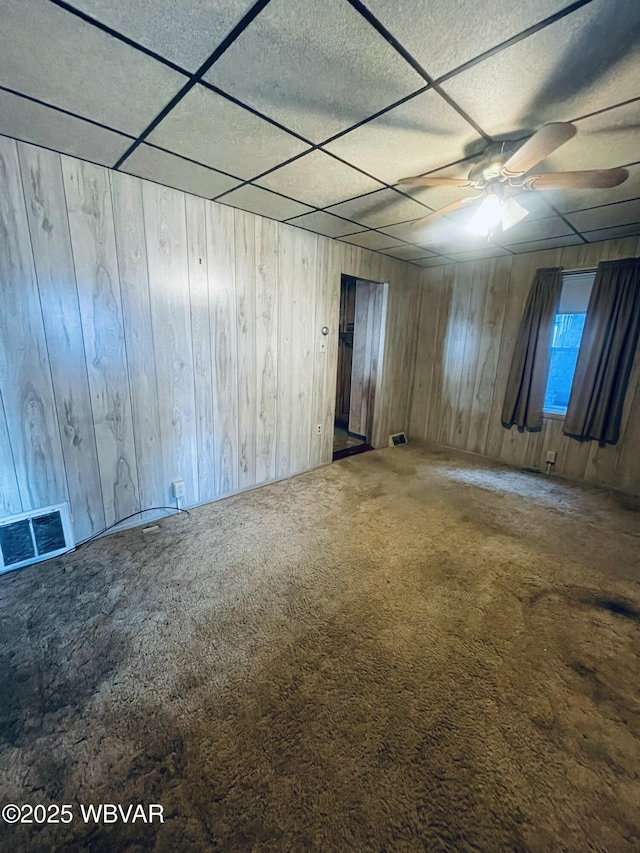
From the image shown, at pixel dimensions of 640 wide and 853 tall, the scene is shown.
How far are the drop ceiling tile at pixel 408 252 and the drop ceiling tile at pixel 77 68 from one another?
9.31 ft

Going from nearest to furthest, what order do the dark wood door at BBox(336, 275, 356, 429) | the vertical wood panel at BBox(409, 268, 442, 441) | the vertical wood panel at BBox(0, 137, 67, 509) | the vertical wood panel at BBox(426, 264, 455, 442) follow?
the vertical wood panel at BBox(0, 137, 67, 509) < the vertical wood panel at BBox(426, 264, 455, 442) < the vertical wood panel at BBox(409, 268, 442, 441) < the dark wood door at BBox(336, 275, 356, 429)

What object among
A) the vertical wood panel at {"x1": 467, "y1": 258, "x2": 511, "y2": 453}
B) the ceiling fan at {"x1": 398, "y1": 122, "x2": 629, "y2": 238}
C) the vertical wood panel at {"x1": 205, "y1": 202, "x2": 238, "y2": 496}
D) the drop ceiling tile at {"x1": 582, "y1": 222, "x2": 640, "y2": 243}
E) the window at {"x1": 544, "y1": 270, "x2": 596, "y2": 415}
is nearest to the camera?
the ceiling fan at {"x1": 398, "y1": 122, "x2": 629, "y2": 238}

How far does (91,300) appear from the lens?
2.19m

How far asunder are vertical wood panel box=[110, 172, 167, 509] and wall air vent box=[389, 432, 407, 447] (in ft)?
10.3

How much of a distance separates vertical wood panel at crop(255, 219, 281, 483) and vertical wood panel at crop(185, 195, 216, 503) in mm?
474

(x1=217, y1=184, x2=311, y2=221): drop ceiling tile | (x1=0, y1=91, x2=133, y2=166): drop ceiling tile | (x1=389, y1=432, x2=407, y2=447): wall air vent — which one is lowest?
(x1=389, y1=432, x2=407, y2=447): wall air vent

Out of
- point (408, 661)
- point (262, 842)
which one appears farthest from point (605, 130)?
point (262, 842)

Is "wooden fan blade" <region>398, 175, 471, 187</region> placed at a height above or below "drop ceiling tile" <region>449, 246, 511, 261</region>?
below

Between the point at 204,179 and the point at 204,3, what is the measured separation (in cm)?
129

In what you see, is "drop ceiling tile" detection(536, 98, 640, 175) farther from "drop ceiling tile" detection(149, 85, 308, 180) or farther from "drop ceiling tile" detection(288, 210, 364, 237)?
"drop ceiling tile" detection(288, 210, 364, 237)

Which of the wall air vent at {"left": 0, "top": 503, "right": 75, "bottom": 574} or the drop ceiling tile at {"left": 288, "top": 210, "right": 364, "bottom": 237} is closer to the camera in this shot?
the wall air vent at {"left": 0, "top": 503, "right": 75, "bottom": 574}

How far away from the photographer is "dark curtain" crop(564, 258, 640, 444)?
10.5ft

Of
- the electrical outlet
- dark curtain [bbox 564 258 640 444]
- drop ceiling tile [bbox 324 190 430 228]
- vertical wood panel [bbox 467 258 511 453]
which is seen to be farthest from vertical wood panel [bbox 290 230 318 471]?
dark curtain [bbox 564 258 640 444]

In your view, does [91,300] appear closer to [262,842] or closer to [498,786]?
[262,842]
